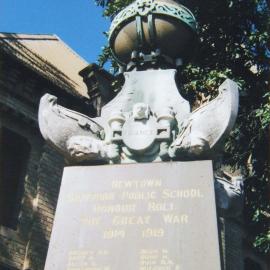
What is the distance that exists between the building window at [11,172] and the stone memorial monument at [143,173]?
30.2 ft

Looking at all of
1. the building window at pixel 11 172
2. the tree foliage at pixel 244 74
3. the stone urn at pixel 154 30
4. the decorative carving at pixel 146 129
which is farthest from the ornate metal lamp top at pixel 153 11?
the building window at pixel 11 172

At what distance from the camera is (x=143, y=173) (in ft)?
15.5

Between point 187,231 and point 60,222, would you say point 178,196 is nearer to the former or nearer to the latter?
→ point 187,231

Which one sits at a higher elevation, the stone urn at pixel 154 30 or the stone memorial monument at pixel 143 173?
the stone urn at pixel 154 30

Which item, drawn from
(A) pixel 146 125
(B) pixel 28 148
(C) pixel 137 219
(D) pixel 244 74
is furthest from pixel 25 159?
(C) pixel 137 219

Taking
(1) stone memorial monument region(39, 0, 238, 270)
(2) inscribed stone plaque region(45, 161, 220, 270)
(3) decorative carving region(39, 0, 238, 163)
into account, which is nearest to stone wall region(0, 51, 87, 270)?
(3) decorative carving region(39, 0, 238, 163)

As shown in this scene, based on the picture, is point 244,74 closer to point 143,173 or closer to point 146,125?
point 146,125

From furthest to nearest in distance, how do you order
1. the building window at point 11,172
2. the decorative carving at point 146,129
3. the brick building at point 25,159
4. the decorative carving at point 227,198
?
the building window at point 11,172, the brick building at point 25,159, the decorative carving at point 227,198, the decorative carving at point 146,129

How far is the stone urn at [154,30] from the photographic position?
5.66m

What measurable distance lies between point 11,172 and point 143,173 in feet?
34.5

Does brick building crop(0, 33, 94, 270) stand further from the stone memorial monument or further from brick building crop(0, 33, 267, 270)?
the stone memorial monument

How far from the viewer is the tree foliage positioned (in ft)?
38.3

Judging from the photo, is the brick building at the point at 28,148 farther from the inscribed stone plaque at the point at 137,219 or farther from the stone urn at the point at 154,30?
the inscribed stone plaque at the point at 137,219

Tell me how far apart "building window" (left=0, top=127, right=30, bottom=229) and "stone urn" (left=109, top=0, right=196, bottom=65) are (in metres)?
9.02
